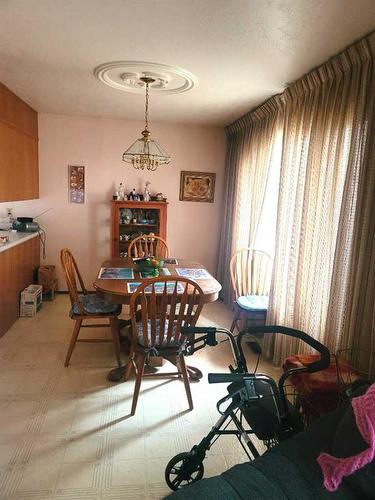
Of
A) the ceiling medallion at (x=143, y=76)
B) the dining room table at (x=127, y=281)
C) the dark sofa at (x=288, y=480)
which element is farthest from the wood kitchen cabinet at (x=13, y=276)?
the dark sofa at (x=288, y=480)

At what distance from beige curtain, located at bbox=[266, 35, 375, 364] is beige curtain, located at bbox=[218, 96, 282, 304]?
1.56 ft

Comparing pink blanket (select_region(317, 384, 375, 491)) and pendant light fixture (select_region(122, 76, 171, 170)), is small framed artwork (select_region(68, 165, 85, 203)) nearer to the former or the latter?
pendant light fixture (select_region(122, 76, 171, 170))

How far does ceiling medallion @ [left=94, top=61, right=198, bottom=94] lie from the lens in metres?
2.36

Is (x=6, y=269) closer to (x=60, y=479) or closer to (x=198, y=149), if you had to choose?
(x=60, y=479)

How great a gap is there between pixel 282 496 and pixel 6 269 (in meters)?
3.01

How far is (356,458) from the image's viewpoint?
105cm

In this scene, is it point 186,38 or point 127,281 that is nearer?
point 186,38

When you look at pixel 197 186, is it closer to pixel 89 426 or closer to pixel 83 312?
pixel 83 312

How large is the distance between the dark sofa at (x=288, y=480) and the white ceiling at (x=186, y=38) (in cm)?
184

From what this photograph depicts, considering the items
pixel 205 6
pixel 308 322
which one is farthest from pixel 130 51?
pixel 308 322

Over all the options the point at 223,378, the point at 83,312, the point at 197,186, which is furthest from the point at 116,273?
the point at 197,186

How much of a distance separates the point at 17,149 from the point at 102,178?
1.10 meters

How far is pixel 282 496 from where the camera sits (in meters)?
1.04

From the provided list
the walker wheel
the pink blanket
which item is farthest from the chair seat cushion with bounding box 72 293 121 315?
the pink blanket
